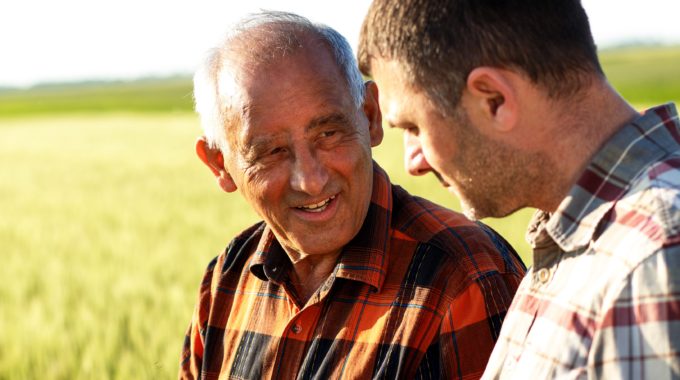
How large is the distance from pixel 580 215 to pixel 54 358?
3490 mm

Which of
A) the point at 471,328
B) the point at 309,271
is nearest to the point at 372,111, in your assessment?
the point at 309,271

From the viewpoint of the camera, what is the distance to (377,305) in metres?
2.08

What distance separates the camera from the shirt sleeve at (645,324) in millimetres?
1178

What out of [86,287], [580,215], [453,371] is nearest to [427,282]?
[453,371]

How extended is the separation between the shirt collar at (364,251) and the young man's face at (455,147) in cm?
58

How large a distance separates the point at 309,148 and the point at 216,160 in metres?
0.42

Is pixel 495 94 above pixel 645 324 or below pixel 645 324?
above

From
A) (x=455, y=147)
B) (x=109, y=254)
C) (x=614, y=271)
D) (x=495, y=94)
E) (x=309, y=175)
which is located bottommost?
(x=109, y=254)

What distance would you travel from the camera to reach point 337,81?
7.23 ft

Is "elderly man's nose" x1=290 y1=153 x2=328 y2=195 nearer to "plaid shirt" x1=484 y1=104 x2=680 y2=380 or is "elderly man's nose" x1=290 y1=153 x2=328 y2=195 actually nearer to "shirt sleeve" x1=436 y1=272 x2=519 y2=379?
"shirt sleeve" x1=436 y1=272 x2=519 y2=379

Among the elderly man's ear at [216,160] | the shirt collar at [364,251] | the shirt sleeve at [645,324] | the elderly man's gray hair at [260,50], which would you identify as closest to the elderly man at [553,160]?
the shirt sleeve at [645,324]

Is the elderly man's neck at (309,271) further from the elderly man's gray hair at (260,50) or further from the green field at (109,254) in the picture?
the green field at (109,254)

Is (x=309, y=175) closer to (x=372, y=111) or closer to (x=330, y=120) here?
(x=330, y=120)

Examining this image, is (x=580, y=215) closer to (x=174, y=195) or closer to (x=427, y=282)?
(x=427, y=282)
